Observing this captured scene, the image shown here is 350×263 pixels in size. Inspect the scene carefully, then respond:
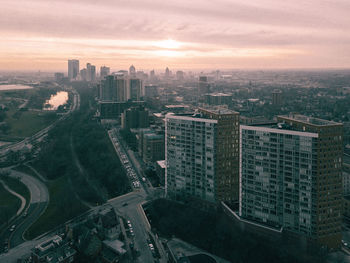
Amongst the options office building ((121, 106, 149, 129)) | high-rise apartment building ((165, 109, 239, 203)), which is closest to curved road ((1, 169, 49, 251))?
high-rise apartment building ((165, 109, 239, 203))

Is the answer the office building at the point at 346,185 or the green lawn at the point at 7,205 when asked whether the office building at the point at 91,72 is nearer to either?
the green lawn at the point at 7,205

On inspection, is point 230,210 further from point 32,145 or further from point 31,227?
point 32,145

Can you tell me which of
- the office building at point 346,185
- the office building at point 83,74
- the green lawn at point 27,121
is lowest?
the office building at point 346,185

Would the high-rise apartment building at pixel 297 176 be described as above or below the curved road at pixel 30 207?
above

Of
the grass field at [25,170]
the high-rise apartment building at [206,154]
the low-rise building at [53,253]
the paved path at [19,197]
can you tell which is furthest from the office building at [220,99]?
the low-rise building at [53,253]

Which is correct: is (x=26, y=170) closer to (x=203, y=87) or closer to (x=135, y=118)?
(x=135, y=118)

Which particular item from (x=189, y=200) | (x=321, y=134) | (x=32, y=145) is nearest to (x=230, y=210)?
(x=189, y=200)
